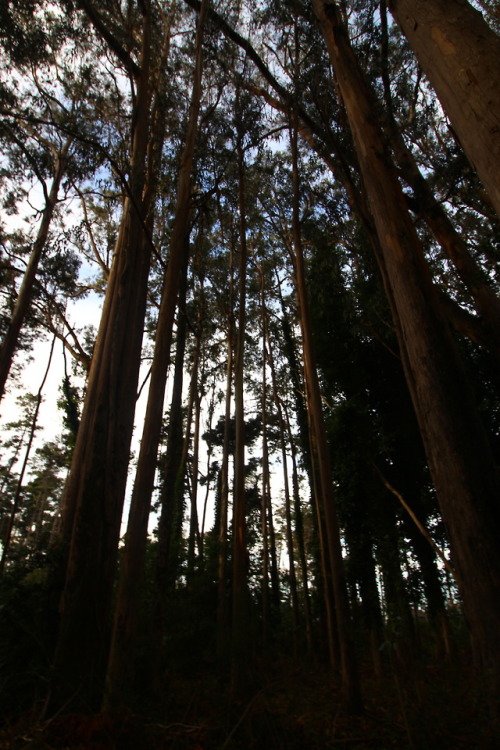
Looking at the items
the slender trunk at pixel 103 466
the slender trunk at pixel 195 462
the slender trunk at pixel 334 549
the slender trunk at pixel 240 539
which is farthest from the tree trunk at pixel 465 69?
the slender trunk at pixel 195 462

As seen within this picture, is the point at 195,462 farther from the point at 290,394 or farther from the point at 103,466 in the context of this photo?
the point at 103,466

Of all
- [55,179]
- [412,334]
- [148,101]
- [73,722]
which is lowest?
[73,722]

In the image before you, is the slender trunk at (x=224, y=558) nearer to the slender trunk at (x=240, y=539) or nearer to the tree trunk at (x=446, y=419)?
the slender trunk at (x=240, y=539)

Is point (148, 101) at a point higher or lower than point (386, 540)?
higher

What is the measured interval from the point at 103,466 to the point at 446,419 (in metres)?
3.67

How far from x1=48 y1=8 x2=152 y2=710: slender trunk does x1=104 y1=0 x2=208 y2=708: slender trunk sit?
0.30m

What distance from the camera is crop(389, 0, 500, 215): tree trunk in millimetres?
1624

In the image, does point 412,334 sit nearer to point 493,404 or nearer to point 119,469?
point 119,469

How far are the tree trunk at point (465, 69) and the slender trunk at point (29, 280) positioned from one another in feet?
30.8

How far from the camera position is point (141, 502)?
11.5ft

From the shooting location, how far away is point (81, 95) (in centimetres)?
963

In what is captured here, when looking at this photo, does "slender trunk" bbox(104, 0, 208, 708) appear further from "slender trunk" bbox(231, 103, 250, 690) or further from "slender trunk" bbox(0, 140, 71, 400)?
"slender trunk" bbox(0, 140, 71, 400)

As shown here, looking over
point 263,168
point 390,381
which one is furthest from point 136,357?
point 263,168

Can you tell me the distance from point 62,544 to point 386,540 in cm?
670
